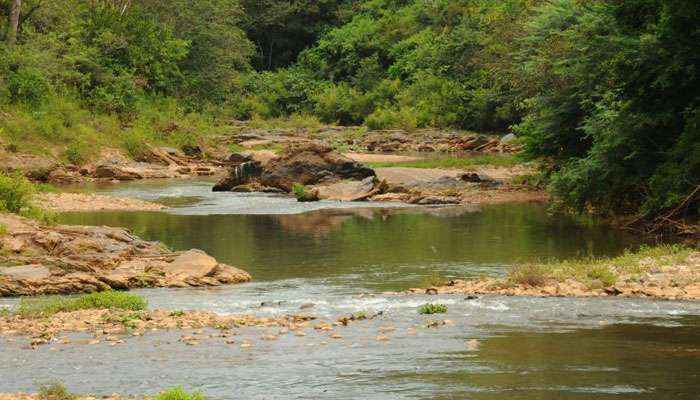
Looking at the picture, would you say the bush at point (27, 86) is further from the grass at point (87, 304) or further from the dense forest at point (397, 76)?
the grass at point (87, 304)

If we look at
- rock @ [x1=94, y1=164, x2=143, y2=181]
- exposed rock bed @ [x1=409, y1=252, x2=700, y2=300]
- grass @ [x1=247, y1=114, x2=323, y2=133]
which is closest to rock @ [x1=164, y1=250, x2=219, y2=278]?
exposed rock bed @ [x1=409, y1=252, x2=700, y2=300]

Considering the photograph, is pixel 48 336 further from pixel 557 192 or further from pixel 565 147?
pixel 565 147

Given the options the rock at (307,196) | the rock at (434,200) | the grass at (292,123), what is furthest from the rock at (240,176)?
the grass at (292,123)

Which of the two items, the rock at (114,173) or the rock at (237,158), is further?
the rock at (237,158)

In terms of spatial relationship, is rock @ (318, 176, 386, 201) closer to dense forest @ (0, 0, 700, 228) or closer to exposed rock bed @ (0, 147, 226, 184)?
dense forest @ (0, 0, 700, 228)

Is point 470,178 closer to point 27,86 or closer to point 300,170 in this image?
point 300,170

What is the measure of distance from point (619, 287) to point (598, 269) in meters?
0.65

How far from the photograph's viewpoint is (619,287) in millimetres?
15945

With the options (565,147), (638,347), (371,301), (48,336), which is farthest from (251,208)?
(638,347)

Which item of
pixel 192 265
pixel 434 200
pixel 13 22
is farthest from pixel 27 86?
pixel 192 265

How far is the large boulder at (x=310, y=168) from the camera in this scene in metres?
35.0

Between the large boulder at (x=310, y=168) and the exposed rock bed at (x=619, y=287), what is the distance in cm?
1816

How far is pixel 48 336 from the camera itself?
13266mm

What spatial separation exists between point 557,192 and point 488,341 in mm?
13635
